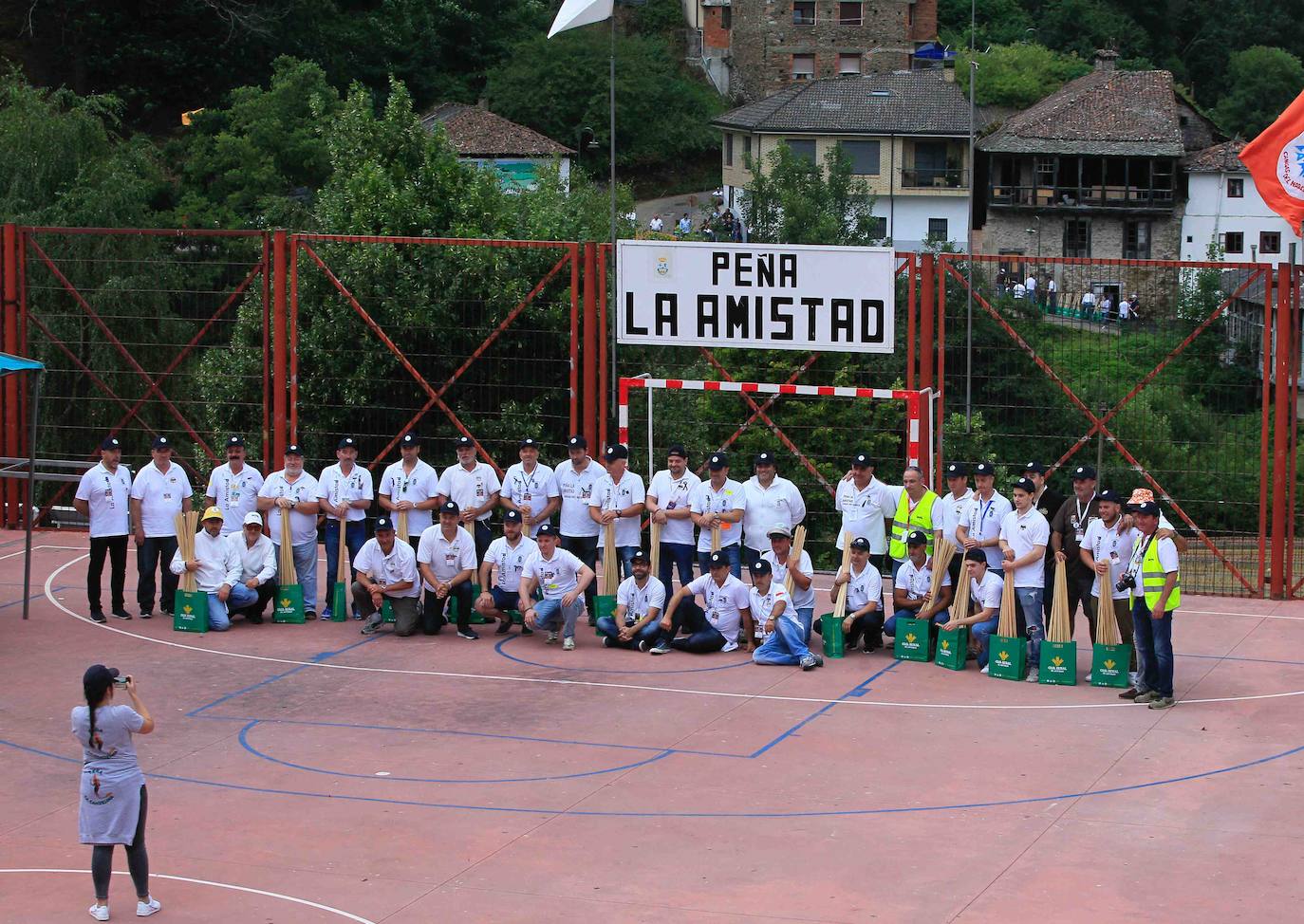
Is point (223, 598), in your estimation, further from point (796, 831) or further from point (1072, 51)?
point (1072, 51)

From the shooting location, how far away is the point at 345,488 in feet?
59.5

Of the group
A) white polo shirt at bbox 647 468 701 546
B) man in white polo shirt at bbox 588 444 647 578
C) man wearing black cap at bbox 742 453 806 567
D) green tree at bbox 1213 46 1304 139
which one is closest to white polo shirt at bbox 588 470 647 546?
man in white polo shirt at bbox 588 444 647 578

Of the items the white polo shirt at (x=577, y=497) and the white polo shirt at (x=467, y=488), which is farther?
the white polo shirt at (x=467, y=488)

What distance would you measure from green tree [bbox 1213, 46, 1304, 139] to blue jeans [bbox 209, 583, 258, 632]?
2822 inches

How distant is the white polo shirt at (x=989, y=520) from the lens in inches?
632

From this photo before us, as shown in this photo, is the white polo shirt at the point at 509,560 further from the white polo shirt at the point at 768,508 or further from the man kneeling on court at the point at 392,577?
the white polo shirt at the point at 768,508

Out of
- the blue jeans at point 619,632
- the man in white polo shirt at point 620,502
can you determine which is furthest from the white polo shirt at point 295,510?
the blue jeans at point 619,632

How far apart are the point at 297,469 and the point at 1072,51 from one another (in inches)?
2904

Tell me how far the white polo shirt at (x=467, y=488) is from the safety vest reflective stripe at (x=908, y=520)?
427 centimetres

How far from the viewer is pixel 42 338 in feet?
83.7

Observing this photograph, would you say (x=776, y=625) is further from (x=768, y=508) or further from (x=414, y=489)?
(x=414, y=489)

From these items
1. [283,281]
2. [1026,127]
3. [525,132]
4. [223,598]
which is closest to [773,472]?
[223,598]

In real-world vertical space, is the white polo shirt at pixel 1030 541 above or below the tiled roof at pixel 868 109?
below

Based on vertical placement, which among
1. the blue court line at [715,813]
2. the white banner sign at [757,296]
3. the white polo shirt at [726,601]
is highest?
the white banner sign at [757,296]
